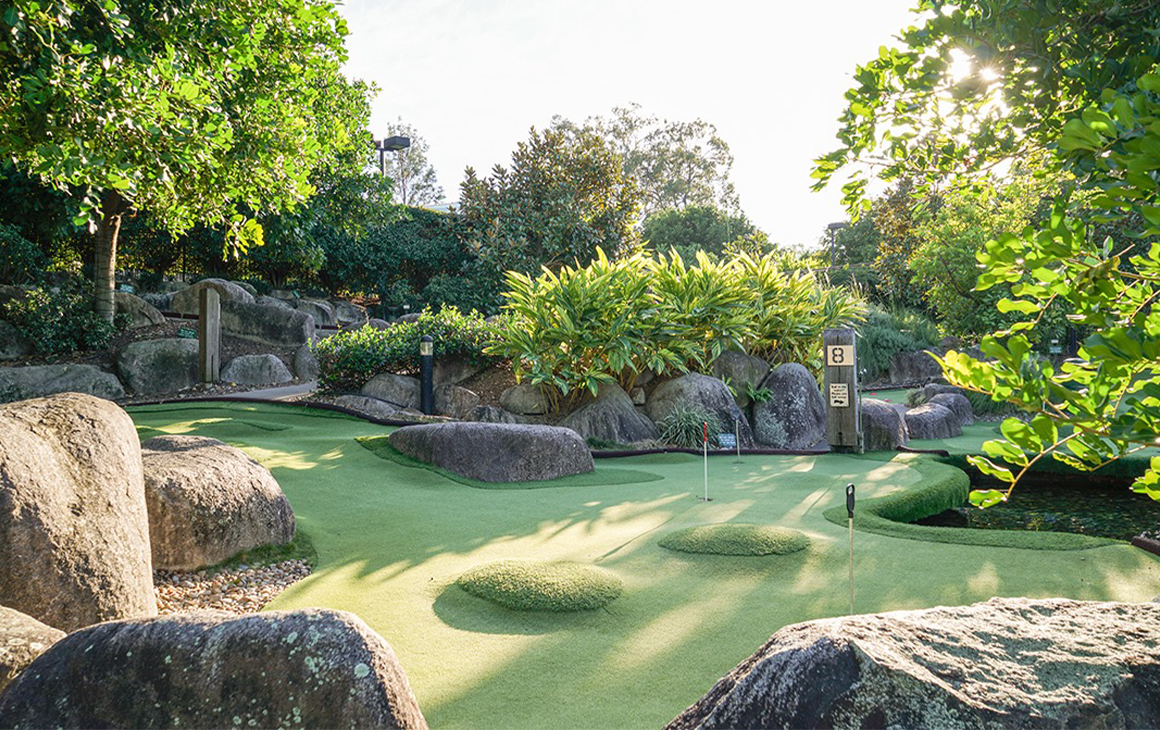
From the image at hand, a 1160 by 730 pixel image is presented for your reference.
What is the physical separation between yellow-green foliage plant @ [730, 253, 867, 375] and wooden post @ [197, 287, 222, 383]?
8757 millimetres

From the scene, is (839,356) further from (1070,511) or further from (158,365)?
(158,365)

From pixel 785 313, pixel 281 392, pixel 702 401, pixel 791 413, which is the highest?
pixel 785 313

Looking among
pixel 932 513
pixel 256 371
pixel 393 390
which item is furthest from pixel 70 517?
pixel 256 371

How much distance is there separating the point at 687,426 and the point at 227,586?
6.34 meters

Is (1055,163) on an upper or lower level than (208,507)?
upper

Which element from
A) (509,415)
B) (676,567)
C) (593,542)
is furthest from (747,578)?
(509,415)

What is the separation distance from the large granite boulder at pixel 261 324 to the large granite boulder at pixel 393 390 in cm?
644

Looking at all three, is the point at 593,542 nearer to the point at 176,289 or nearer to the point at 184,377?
the point at 184,377

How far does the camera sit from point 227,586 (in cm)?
424

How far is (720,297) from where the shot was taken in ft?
35.4

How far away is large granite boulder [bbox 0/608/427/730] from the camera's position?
6.01 ft

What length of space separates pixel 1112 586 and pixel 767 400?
21.9 feet

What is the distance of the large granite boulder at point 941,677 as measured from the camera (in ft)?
4.94

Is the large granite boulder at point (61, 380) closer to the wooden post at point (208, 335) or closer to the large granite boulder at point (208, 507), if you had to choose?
the wooden post at point (208, 335)
